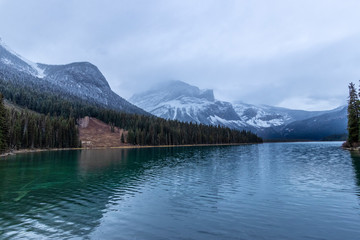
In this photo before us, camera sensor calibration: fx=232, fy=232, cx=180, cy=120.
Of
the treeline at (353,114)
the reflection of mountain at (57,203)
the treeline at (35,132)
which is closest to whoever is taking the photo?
the reflection of mountain at (57,203)

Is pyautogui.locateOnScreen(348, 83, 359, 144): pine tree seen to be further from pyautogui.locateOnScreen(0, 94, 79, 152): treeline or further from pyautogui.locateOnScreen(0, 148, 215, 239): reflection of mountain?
pyautogui.locateOnScreen(0, 94, 79, 152): treeline

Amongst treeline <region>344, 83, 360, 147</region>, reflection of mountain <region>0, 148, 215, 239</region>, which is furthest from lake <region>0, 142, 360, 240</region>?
treeline <region>344, 83, 360, 147</region>

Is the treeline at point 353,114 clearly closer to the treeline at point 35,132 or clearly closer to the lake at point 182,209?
the lake at point 182,209

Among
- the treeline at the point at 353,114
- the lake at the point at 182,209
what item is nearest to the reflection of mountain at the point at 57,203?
the lake at the point at 182,209

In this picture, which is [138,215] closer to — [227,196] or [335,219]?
[227,196]

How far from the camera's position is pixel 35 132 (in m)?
144

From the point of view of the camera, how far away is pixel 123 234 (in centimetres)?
1791

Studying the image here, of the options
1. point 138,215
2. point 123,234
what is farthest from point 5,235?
point 138,215

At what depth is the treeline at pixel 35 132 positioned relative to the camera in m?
122

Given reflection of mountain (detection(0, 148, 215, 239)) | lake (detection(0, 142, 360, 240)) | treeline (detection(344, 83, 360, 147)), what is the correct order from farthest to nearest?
treeline (detection(344, 83, 360, 147)) < reflection of mountain (detection(0, 148, 215, 239)) < lake (detection(0, 142, 360, 240))

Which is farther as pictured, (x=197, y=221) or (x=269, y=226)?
(x=197, y=221)

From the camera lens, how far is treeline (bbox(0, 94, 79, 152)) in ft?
400

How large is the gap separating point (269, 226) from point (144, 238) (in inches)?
405

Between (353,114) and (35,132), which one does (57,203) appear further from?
(35,132)
